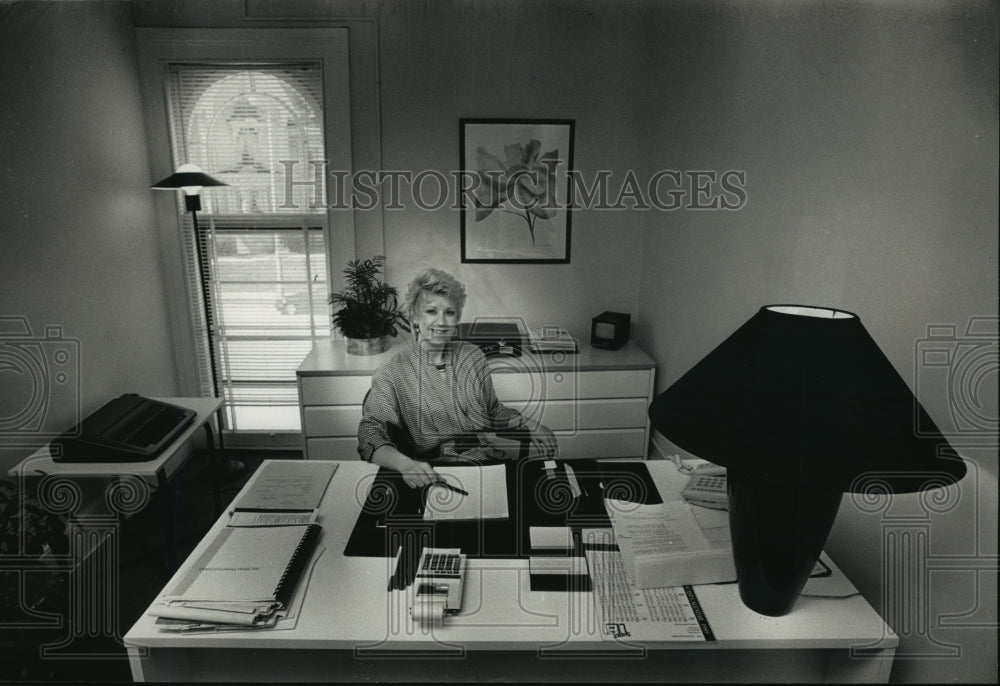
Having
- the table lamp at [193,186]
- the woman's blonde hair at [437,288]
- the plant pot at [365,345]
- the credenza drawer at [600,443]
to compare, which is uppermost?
the table lamp at [193,186]

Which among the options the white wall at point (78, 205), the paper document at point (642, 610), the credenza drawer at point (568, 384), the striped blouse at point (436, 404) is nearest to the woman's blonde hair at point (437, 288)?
the striped blouse at point (436, 404)

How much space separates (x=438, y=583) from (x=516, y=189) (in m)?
2.40

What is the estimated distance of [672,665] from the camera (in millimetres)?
1273

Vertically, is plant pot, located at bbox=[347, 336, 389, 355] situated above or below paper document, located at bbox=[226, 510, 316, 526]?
above

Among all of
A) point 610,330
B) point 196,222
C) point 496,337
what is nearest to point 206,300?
point 196,222

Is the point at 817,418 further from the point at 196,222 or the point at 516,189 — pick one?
the point at 196,222

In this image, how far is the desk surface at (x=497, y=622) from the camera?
3.73 feet

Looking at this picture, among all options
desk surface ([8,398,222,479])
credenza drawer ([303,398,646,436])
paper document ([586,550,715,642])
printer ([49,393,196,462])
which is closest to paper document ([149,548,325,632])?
paper document ([586,550,715,642])

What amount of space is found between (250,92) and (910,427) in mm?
3185

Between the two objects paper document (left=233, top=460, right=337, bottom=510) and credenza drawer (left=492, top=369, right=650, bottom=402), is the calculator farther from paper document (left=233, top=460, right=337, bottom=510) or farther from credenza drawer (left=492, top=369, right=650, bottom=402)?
credenza drawer (left=492, top=369, right=650, bottom=402)

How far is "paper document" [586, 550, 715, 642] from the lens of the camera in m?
1.15

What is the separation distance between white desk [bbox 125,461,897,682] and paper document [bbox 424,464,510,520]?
6.6 inches

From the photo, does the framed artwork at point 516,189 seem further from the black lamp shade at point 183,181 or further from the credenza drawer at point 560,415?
the black lamp shade at point 183,181

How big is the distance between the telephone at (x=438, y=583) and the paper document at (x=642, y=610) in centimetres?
30
